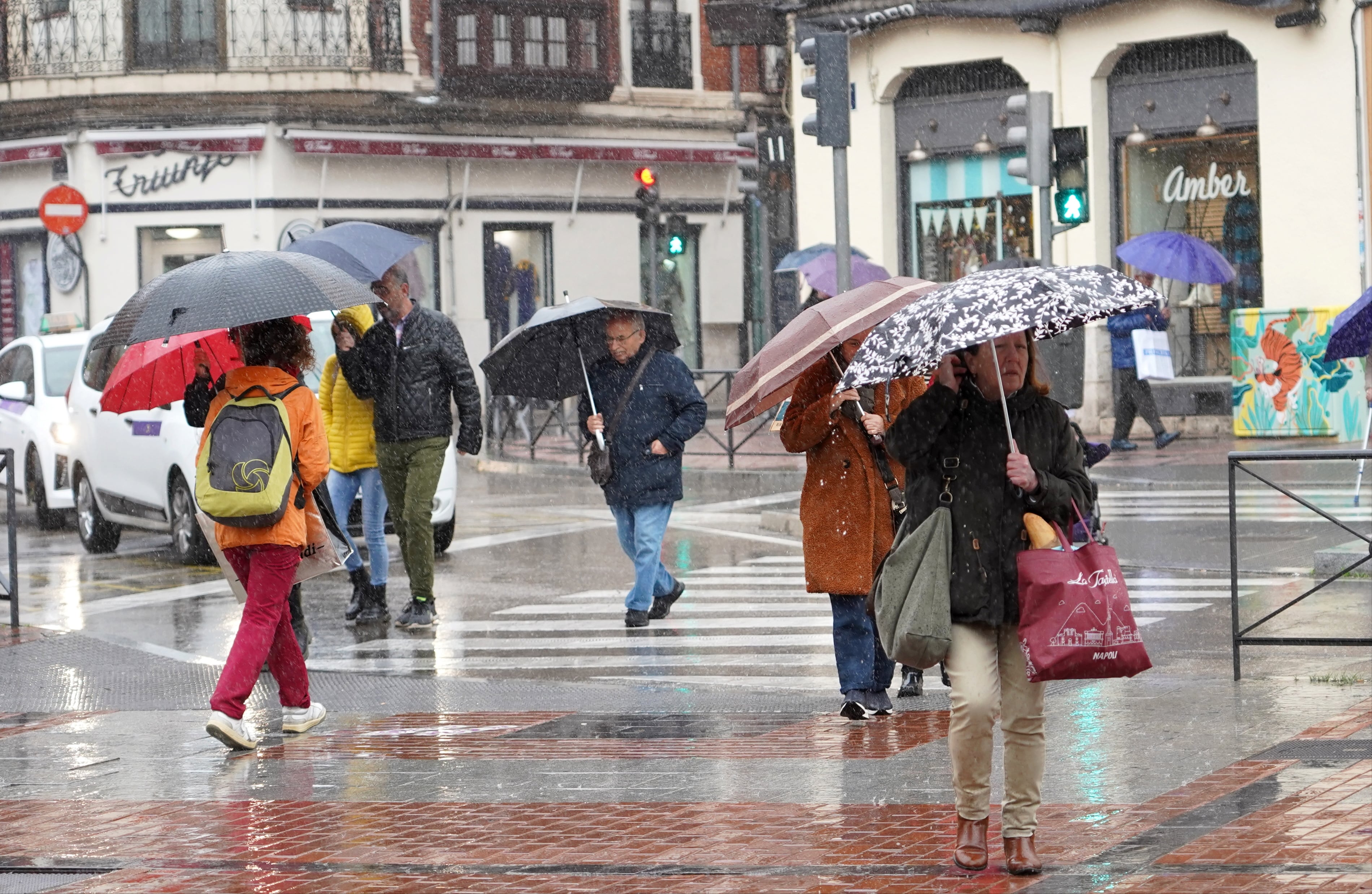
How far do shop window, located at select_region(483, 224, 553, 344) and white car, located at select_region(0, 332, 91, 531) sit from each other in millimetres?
16447

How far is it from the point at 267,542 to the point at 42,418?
1057cm

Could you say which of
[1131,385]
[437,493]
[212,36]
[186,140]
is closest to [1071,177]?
[1131,385]

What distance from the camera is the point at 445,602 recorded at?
12.6 metres

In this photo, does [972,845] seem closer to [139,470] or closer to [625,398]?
[625,398]

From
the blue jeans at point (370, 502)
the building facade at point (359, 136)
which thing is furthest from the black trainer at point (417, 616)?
the building facade at point (359, 136)

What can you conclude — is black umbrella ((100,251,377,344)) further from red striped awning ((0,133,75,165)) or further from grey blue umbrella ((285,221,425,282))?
red striped awning ((0,133,75,165))

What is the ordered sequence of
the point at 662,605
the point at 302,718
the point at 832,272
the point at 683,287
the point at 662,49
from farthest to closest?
1. the point at 683,287
2. the point at 662,49
3. the point at 832,272
4. the point at 662,605
5. the point at 302,718

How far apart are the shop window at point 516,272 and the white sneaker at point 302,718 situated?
86.9ft

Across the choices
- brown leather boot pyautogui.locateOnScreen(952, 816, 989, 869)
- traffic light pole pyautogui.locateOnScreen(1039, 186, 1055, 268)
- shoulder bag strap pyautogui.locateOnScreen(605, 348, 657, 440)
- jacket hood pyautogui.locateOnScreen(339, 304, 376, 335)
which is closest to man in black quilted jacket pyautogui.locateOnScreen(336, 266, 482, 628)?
jacket hood pyautogui.locateOnScreen(339, 304, 376, 335)

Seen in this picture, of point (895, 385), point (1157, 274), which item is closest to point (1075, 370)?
point (1157, 274)

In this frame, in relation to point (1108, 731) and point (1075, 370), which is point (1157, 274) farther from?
point (1108, 731)

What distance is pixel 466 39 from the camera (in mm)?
33969

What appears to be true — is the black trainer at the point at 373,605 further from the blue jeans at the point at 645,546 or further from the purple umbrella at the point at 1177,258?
the purple umbrella at the point at 1177,258

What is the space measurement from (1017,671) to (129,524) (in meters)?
11.2
